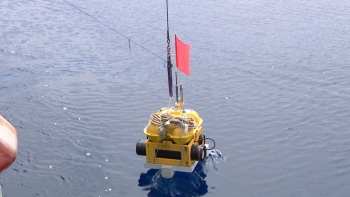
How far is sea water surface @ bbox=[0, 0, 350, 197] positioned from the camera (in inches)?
330

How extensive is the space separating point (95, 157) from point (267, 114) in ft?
13.0

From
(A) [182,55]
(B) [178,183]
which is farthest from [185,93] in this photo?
(B) [178,183]

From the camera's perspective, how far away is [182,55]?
8141 mm

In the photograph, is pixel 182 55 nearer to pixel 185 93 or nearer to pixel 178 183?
pixel 178 183

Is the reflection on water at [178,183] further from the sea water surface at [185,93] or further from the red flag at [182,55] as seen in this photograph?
the red flag at [182,55]

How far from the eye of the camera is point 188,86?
40.4ft

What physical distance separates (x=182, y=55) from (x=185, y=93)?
3828 millimetres

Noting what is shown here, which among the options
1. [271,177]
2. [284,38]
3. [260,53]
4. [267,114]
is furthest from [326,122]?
[284,38]

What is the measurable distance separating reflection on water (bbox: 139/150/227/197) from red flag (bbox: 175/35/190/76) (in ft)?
5.66

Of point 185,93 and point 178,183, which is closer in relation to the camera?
point 178,183

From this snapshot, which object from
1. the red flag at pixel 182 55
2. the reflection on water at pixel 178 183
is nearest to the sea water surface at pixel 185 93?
the reflection on water at pixel 178 183

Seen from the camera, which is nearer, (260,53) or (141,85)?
(141,85)

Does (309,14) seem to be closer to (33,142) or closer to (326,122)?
(326,122)

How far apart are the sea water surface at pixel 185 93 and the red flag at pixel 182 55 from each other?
5.94ft
